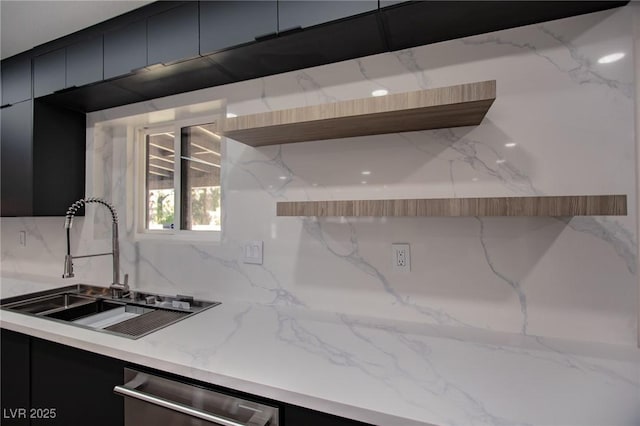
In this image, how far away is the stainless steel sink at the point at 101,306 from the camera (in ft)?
4.75

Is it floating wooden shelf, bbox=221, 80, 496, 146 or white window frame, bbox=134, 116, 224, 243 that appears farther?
white window frame, bbox=134, 116, 224, 243

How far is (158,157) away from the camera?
2.03 metres

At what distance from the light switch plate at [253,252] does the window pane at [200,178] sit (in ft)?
1.22

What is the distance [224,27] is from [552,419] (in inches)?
63.6

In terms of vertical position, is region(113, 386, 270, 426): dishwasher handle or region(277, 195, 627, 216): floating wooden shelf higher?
region(277, 195, 627, 216): floating wooden shelf

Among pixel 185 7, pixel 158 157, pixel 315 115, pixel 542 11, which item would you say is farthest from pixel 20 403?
pixel 542 11

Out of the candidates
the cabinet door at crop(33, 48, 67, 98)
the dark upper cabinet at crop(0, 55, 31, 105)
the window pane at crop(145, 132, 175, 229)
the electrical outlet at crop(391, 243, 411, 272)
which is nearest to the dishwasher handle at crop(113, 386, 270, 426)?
the electrical outlet at crop(391, 243, 411, 272)

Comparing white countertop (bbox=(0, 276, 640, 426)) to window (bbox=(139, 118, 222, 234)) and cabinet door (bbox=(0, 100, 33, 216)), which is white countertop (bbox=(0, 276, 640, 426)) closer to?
window (bbox=(139, 118, 222, 234))

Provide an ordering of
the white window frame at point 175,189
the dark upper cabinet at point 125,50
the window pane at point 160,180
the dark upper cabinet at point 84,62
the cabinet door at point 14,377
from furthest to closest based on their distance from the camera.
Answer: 1. the window pane at point 160,180
2. the white window frame at point 175,189
3. the dark upper cabinet at point 84,62
4. the dark upper cabinet at point 125,50
5. the cabinet door at point 14,377

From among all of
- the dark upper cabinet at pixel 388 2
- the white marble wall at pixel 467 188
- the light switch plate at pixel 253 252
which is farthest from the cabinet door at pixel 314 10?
the light switch plate at pixel 253 252

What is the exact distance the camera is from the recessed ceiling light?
3.28ft

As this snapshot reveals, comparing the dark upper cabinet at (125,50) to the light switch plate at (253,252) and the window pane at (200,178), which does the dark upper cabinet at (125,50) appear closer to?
the window pane at (200,178)

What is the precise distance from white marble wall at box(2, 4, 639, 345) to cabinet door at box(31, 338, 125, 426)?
57 centimetres

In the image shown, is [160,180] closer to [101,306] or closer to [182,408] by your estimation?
[101,306]
